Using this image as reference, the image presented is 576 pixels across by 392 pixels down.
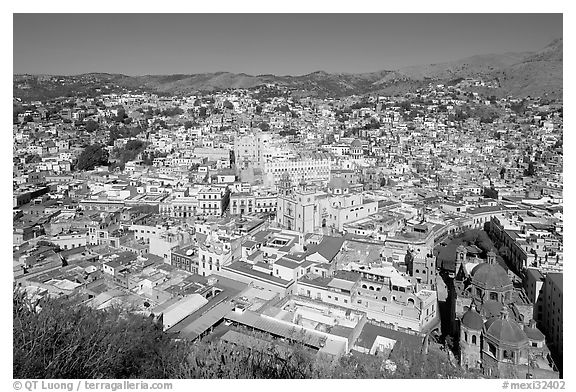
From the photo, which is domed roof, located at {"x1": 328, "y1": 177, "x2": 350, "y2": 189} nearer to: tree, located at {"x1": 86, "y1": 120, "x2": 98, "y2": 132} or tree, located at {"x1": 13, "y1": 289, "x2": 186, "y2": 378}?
tree, located at {"x1": 13, "y1": 289, "x2": 186, "y2": 378}

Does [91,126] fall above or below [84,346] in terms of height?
above

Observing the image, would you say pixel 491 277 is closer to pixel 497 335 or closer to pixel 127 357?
pixel 497 335

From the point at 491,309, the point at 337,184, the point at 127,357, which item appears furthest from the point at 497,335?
the point at 337,184

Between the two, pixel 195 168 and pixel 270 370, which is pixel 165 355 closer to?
pixel 270 370

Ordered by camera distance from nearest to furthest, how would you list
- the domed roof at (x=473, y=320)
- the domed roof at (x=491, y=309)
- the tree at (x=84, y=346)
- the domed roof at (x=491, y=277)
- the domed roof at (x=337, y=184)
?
the tree at (x=84, y=346) → the domed roof at (x=473, y=320) → the domed roof at (x=491, y=309) → the domed roof at (x=491, y=277) → the domed roof at (x=337, y=184)

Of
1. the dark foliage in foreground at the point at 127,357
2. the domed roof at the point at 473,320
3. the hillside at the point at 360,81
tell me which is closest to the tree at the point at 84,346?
the dark foliage in foreground at the point at 127,357

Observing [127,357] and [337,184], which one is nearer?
[127,357]

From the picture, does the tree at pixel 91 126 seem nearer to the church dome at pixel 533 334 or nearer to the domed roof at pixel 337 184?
the domed roof at pixel 337 184

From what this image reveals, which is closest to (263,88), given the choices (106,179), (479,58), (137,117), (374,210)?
(137,117)
